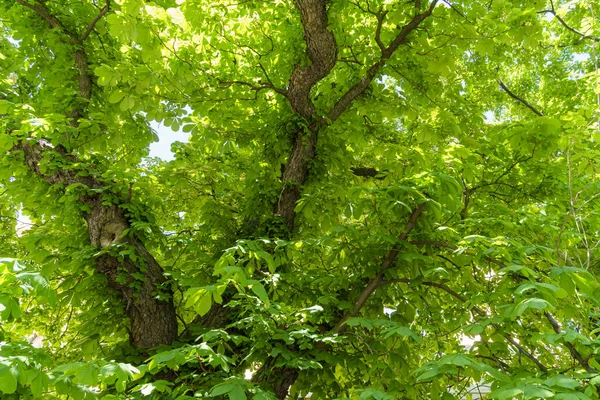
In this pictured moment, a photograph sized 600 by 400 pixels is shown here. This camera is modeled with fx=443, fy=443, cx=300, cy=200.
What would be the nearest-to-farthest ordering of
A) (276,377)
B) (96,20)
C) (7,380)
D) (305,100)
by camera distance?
(7,380)
(276,377)
(96,20)
(305,100)

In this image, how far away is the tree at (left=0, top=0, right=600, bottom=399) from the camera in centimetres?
284

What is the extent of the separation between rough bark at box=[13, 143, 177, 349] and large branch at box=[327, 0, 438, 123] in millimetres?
2189

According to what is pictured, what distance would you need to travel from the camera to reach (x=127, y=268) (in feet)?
11.9

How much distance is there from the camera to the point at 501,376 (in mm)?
1989

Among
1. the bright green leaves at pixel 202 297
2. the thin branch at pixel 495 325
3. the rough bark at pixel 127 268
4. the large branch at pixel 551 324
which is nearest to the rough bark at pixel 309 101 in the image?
the large branch at pixel 551 324

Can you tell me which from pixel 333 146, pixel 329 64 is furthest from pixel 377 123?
pixel 329 64

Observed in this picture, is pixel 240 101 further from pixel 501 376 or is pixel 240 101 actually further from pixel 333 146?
pixel 501 376

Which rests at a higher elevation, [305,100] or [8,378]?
[305,100]

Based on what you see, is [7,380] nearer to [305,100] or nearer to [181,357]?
[181,357]

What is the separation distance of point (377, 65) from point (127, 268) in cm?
290

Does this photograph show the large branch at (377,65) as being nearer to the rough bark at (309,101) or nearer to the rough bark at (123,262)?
the rough bark at (309,101)

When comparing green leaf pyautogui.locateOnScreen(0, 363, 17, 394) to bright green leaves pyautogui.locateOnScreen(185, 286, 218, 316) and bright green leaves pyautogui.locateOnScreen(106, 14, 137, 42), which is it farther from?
bright green leaves pyautogui.locateOnScreen(106, 14, 137, 42)

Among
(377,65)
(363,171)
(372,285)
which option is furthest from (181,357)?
(363,171)

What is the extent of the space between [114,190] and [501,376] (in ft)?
10.7
